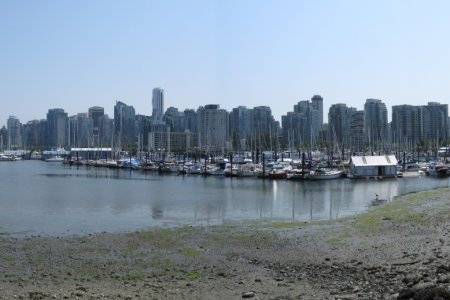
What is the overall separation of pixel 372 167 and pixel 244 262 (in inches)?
2395

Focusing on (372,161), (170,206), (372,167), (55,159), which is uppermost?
(372,161)

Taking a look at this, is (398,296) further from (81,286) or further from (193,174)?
(193,174)

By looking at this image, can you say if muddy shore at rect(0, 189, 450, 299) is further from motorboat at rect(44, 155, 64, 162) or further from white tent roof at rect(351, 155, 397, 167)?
Result: motorboat at rect(44, 155, 64, 162)

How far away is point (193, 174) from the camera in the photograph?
315 feet

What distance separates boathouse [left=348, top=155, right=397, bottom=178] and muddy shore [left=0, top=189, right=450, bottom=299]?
46.5m

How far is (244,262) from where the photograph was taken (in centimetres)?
2172

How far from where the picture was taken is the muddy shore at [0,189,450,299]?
16.4 m

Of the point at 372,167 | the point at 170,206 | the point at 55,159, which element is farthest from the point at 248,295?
the point at 55,159

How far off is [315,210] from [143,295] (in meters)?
26.3

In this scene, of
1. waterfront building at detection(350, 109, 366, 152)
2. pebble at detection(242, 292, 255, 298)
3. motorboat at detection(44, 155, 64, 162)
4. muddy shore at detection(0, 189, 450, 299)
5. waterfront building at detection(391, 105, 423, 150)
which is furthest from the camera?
waterfront building at detection(391, 105, 423, 150)

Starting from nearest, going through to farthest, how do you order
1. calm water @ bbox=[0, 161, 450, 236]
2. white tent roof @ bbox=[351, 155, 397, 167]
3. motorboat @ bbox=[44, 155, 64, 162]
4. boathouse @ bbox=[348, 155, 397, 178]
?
calm water @ bbox=[0, 161, 450, 236], boathouse @ bbox=[348, 155, 397, 178], white tent roof @ bbox=[351, 155, 397, 167], motorboat @ bbox=[44, 155, 64, 162]

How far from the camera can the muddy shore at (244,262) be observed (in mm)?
16406

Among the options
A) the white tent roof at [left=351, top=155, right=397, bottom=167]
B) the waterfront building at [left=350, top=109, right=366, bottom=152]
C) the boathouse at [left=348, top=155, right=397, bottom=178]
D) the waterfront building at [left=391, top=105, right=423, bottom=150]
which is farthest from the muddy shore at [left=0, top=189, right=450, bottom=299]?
the waterfront building at [left=391, top=105, right=423, bottom=150]

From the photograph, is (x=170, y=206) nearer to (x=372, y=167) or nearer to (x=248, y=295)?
(x=248, y=295)
